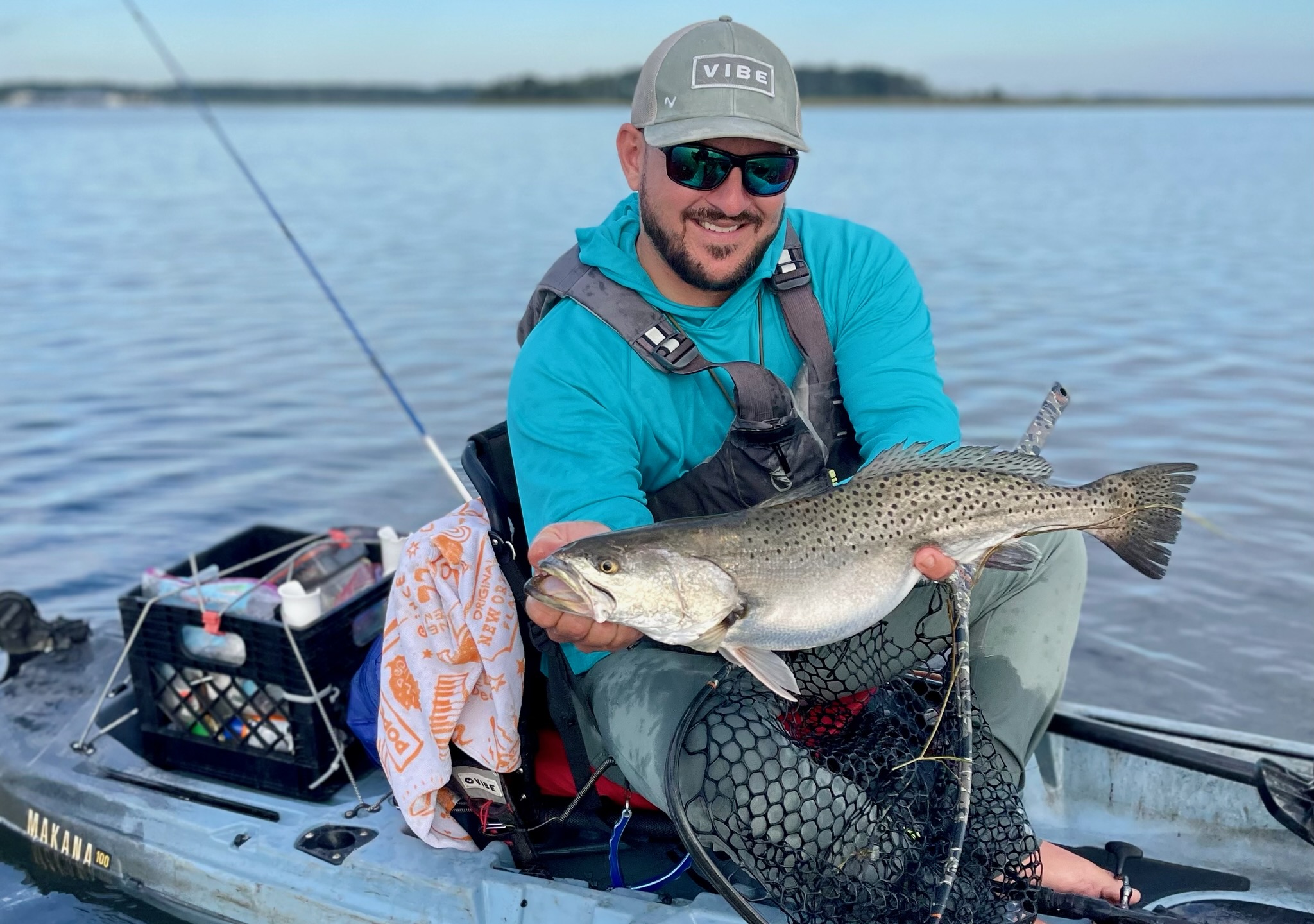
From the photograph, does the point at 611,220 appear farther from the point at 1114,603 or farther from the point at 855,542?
the point at 1114,603

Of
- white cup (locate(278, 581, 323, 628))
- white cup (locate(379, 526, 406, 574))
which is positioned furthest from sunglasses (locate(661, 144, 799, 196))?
white cup (locate(379, 526, 406, 574))

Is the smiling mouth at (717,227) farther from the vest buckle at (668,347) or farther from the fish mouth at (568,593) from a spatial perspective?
the fish mouth at (568,593)

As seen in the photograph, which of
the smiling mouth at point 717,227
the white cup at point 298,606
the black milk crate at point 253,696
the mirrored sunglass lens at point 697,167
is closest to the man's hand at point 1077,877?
the smiling mouth at point 717,227

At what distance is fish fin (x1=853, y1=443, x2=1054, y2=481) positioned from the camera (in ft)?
10.1

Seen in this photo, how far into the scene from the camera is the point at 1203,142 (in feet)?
166

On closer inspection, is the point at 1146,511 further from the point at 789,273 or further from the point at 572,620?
the point at 572,620

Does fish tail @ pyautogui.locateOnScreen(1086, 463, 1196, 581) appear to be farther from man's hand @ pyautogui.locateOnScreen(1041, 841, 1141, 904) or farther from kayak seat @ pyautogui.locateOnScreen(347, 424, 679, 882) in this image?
kayak seat @ pyautogui.locateOnScreen(347, 424, 679, 882)

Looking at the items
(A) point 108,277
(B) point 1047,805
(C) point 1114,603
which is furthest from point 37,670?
(A) point 108,277

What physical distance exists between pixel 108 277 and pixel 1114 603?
627 inches

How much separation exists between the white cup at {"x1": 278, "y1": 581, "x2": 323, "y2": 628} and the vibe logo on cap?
2.12 metres

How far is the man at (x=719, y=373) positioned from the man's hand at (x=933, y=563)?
38 cm

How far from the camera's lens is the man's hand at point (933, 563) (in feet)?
9.68

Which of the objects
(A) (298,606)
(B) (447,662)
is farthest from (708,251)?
(A) (298,606)

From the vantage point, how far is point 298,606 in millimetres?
3998
